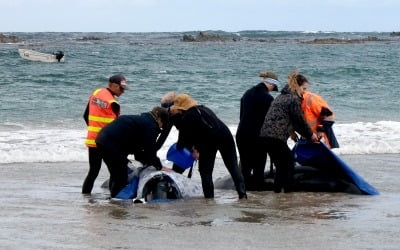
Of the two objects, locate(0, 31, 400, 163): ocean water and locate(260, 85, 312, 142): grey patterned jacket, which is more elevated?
locate(260, 85, 312, 142): grey patterned jacket

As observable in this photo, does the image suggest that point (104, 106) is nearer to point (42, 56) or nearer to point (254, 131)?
point (254, 131)

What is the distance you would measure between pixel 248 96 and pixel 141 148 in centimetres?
156

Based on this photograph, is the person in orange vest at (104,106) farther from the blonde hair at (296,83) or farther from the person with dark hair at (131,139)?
the blonde hair at (296,83)

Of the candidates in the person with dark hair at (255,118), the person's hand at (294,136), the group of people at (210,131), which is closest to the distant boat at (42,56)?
the person with dark hair at (255,118)

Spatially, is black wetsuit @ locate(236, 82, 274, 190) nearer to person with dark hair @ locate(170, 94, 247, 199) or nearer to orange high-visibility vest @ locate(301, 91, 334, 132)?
orange high-visibility vest @ locate(301, 91, 334, 132)

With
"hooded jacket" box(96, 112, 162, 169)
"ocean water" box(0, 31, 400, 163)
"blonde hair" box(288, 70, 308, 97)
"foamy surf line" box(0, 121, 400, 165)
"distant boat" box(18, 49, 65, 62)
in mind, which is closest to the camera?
"hooded jacket" box(96, 112, 162, 169)

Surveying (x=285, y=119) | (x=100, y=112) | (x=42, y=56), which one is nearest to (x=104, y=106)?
(x=100, y=112)

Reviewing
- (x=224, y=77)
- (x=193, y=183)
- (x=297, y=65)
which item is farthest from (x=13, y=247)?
(x=297, y=65)

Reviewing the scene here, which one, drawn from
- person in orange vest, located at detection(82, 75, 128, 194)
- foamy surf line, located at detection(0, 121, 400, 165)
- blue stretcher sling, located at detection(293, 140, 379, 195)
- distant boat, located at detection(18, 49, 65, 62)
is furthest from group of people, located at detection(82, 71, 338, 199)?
distant boat, located at detection(18, 49, 65, 62)

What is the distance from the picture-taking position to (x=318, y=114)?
→ 9984 mm

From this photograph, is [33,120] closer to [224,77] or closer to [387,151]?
[387,151]

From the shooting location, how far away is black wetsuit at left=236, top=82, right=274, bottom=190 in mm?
10016

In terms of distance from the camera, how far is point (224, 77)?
3347cm

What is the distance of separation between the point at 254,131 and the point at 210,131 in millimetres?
836
